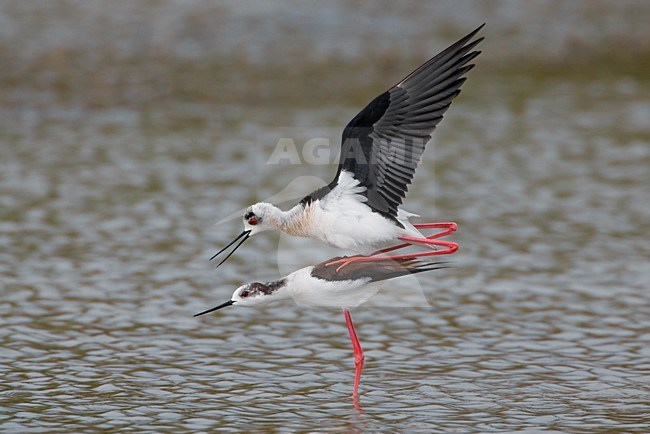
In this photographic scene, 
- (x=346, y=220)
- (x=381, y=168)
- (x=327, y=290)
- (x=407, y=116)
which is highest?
(x=407, y=116)

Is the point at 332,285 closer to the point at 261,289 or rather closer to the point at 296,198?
the point at 261,289

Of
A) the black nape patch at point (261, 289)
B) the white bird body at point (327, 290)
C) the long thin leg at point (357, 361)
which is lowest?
the long thin leg at point (357, 361)

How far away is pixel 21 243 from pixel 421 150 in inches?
216

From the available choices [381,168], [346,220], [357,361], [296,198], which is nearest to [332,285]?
[346,220]

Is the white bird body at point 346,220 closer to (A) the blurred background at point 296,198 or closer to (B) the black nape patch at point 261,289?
(B) the black nape patch at point 261,289

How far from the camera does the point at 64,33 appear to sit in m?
19.7

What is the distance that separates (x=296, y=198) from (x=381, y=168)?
623cm

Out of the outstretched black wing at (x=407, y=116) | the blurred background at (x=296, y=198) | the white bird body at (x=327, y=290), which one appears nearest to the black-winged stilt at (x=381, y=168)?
the outstretched black wing at (x=407, y=116)

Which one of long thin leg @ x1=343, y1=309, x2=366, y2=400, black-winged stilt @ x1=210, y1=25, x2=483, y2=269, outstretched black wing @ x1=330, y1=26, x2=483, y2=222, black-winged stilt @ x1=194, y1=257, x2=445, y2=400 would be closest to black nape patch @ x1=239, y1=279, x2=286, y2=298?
black-winged stilt @ x1=194, y1=257, x2=445, y2=400

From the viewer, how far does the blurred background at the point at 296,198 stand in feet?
26.4

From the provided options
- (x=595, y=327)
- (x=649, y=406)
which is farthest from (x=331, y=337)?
(x=649, y=406)

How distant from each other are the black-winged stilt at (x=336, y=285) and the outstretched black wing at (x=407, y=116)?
0.70m

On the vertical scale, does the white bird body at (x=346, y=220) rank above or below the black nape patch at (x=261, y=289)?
above

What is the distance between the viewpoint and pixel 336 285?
788cm
